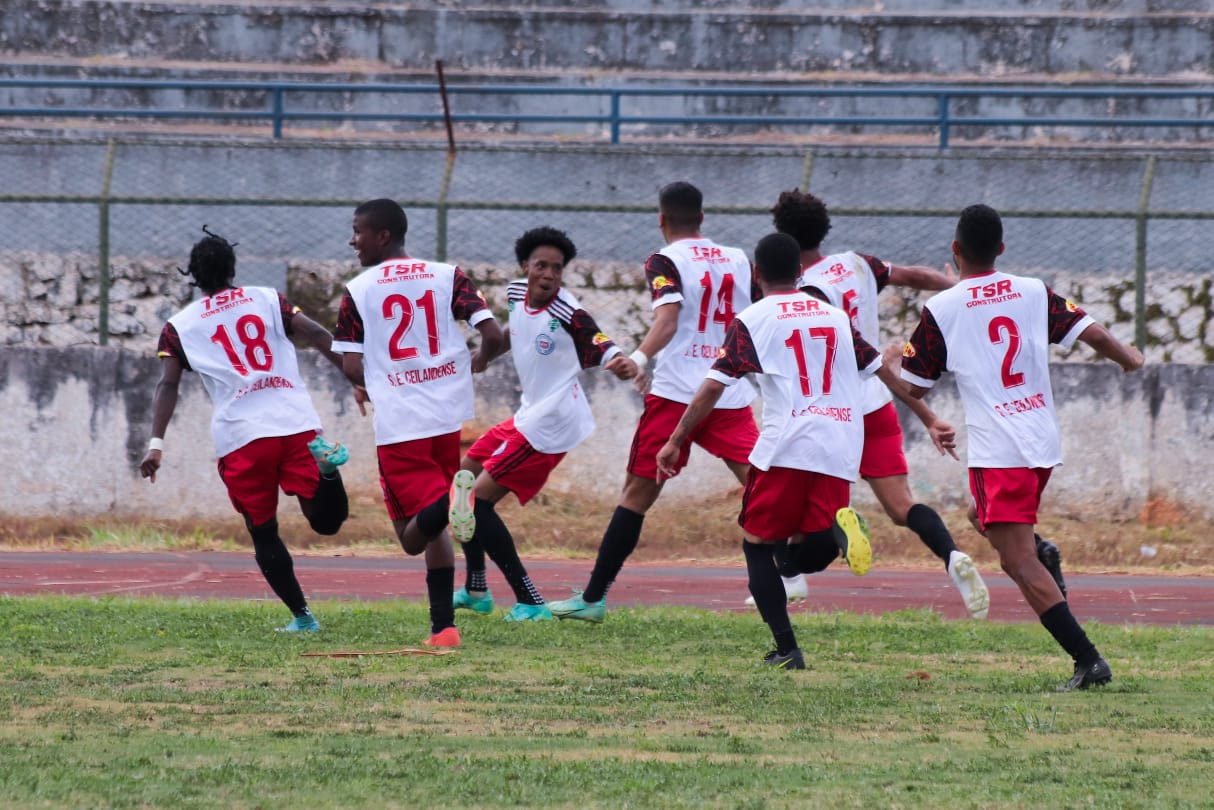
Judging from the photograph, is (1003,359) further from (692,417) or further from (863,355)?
(692,417)

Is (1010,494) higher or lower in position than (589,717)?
higher

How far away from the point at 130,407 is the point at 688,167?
19.0 feet

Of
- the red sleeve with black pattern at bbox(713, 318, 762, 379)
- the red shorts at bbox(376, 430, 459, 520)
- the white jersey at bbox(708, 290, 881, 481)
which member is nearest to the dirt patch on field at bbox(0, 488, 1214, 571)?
the red shorts at bbox(376, 430, 459, 520)

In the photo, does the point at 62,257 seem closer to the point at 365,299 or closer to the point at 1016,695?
the point at 365,299

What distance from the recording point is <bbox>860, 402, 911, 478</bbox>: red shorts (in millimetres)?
8867

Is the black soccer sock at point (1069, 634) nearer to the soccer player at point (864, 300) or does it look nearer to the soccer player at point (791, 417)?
the soccer player at point (791, 417)

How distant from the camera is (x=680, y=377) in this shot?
9078 mm

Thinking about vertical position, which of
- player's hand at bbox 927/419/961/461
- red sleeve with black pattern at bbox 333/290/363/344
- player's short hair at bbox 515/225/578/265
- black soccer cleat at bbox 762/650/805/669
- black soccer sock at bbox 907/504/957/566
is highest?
player's short hair at bbox 515/225/578/265

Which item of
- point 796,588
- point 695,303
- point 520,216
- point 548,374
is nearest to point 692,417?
point 695,303

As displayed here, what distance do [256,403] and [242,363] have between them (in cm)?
22

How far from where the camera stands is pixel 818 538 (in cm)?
783

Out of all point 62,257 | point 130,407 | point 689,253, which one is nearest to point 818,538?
point 689,253

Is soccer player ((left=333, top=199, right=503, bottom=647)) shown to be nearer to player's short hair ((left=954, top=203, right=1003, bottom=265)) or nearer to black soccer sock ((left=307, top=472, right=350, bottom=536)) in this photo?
black soccer sock ((left=307, top=472, right=350, bottom=536))

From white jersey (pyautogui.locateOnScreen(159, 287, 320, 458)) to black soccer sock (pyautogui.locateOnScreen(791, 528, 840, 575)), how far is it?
2.42 meters
